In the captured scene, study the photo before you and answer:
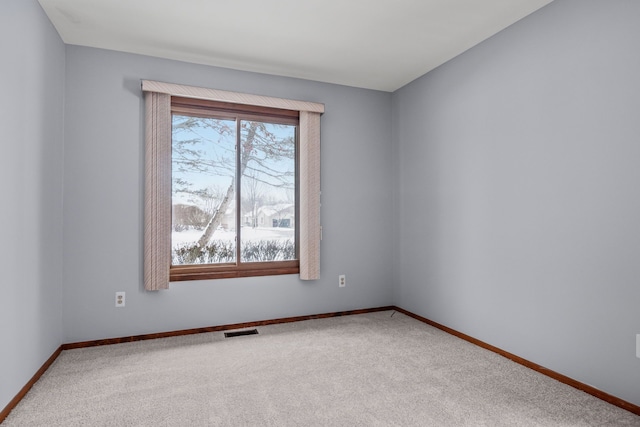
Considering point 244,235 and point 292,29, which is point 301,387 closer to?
point 244,235

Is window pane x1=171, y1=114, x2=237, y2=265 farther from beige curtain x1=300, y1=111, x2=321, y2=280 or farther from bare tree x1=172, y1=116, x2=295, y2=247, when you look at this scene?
beige curtain x1=300, y1=111, x2=321, y2=280

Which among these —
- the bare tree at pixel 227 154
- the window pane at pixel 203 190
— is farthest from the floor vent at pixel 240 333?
the bare tree at pixel 227 154

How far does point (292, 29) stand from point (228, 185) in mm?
1572

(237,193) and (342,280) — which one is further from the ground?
(237,193)

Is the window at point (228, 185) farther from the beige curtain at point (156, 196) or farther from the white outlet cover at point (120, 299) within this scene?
the white outlet cover at point (120, 299)

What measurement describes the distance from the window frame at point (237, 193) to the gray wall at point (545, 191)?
1376 mm

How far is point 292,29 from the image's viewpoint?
2.80 metres

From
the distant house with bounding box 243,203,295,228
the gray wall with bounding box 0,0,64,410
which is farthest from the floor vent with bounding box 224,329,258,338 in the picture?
the gray wall with bounding box 0,0,64,410

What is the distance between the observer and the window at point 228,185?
318 cm

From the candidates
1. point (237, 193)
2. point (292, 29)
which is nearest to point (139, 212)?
point (237, 193)

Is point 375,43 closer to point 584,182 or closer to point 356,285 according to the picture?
point 584,182

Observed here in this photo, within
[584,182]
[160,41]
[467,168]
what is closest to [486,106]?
[467,168]

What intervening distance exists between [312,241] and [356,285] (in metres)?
0.77

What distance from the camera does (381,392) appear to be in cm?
222
